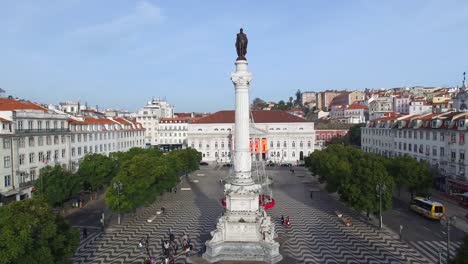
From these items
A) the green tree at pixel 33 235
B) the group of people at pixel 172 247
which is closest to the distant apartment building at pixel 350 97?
the group of people at pixel 172 247

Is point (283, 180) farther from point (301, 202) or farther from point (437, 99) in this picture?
point (437, 99)

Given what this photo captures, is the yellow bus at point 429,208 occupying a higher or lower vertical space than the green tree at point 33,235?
lower

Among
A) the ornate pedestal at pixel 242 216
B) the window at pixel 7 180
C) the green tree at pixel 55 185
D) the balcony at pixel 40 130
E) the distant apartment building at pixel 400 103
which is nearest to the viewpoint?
the ornate pedestal at pixel 242 216

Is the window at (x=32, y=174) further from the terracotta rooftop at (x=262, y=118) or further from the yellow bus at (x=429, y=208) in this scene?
the terracotta rooftop at (x=262, y=118)

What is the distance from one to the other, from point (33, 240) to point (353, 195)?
955 inches

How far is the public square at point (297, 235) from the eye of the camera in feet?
82.7

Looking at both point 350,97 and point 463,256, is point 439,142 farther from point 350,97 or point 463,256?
point 350,97

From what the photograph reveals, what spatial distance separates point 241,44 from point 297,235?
602 inches

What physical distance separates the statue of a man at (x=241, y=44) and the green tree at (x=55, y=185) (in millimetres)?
21625

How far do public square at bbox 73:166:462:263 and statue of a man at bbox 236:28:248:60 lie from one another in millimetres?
13168

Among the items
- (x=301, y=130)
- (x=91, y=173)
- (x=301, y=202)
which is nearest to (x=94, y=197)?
(x=91, y=173)

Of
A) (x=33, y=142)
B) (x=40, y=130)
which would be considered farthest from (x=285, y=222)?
(x=40, y=130)

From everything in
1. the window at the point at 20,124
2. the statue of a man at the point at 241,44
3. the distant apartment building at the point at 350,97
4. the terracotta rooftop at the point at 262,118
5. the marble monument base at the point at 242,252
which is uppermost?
the distant apartment building at the point at 350,97

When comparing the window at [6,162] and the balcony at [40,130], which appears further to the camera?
the balcony at [40,130]
